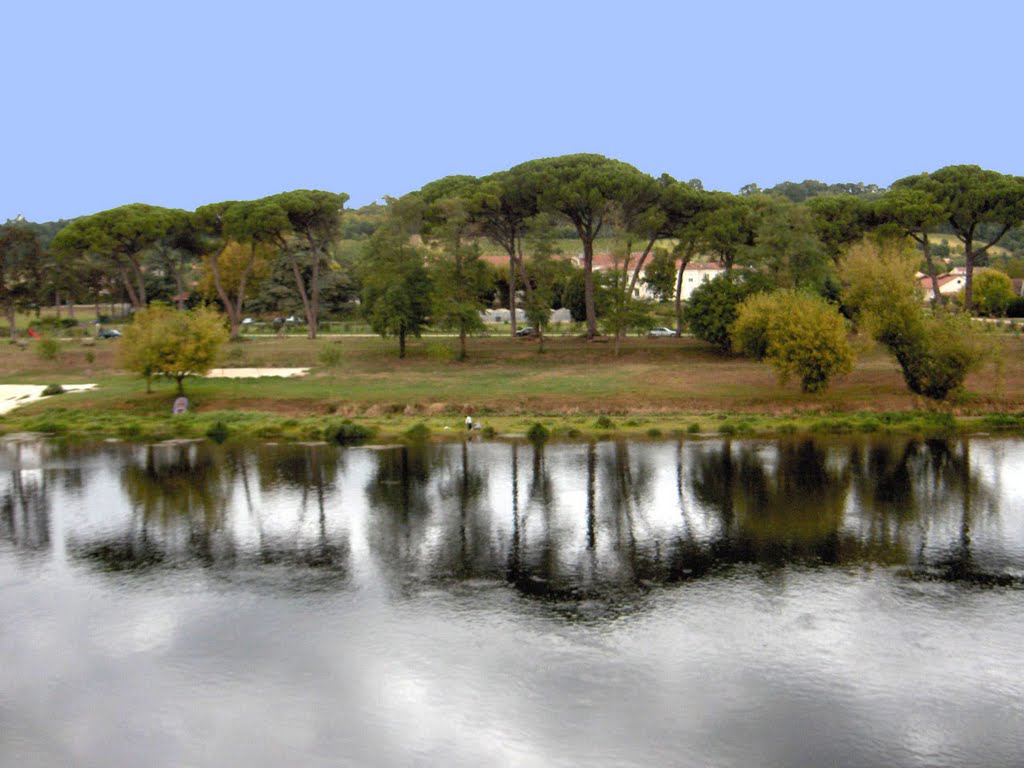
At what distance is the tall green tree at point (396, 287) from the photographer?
222 ft

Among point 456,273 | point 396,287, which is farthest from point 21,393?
point 456,273

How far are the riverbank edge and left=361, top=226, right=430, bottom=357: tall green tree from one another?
58.7 feet

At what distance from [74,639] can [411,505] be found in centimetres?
1311

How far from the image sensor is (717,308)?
6819 cm

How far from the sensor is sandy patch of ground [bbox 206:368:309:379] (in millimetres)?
61344

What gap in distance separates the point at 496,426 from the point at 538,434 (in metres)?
3.37

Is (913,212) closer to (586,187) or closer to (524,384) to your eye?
(586,187)

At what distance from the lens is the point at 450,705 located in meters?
18.3

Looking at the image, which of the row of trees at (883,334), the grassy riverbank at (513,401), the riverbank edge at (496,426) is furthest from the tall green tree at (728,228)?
the riverbank edge at (496,426)

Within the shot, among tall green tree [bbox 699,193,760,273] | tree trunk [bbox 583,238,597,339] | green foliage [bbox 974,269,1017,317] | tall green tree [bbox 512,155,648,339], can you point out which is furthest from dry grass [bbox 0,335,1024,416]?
green foliage [bbox 974,269,1017,317]

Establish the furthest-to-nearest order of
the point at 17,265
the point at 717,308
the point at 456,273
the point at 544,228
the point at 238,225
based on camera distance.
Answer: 1. the point at 17,265
2. the point at 238,225
3. the point at 544,228
4. the point at 717,308
5. the point at 456,273

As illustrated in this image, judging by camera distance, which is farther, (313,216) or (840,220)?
(313,216)

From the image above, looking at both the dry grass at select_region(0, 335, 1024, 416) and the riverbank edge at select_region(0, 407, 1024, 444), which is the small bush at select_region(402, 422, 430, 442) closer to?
the riverbank edge at select_region(0, 407, 1024, 444)

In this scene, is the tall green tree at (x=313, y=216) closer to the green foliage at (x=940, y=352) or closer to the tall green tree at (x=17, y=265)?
the tall green tree at (x=17, y=265)
